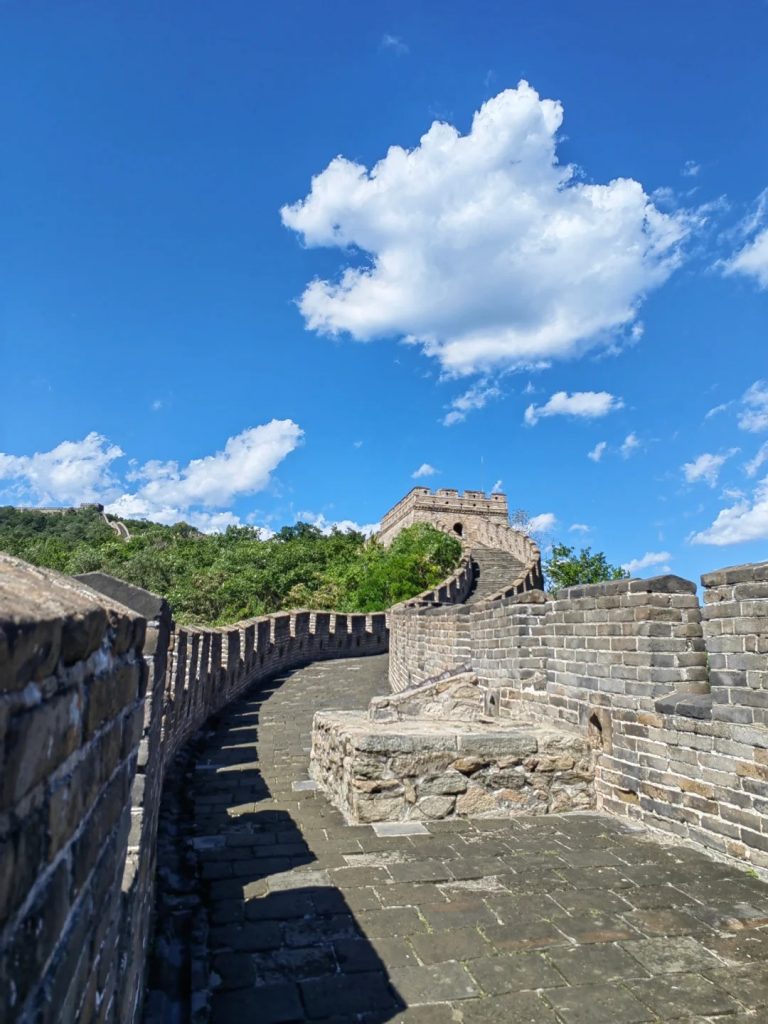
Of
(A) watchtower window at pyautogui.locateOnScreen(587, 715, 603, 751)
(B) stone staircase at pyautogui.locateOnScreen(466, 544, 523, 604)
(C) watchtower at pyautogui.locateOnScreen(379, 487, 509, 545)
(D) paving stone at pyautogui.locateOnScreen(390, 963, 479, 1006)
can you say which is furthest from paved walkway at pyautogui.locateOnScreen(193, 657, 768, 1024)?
(C) watchtower at pyautogui.locateOnScreen(379, 487, 509, 545)

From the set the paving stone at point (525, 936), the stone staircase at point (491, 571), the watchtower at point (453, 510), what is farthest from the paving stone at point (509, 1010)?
the watchtower at point (453, 510)

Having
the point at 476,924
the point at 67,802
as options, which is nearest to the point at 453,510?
the point at 476,924

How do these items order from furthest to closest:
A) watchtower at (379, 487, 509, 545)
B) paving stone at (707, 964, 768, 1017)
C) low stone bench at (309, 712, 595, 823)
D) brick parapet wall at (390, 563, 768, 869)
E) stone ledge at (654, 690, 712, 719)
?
1. watchtower at (379, 487, 509, 545)
2. low stone bench at (309, 712, 595, 823)
3. stone ledge at (654, 690, 712, 719)
4. brick parapet wall at (390, 563, 768, 869)
5. paving stone at (707, 964, 768, 1017)

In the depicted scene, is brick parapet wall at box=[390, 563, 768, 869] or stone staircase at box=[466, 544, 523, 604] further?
stone staircase at box=[466, 544, 523, 604]

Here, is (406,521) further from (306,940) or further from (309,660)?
(306,940)

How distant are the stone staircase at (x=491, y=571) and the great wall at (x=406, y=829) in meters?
18.8

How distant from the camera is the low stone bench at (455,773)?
5.46 m

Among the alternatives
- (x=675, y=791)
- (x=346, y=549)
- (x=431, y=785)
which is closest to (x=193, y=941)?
(x=431, y=785)

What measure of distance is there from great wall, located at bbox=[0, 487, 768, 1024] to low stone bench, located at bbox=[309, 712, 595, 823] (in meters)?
0.02

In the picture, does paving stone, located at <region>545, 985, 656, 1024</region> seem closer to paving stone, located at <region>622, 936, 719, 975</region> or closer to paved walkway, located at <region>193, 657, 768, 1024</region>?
paved walkway, located at <region>193, 657, 768, 1024</region>

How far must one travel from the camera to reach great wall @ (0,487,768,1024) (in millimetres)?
1256

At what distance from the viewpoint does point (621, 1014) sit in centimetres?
278

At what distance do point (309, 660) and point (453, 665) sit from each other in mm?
9021

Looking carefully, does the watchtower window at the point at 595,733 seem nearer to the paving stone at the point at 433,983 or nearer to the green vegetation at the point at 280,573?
the paving stone at the point at 433,983
